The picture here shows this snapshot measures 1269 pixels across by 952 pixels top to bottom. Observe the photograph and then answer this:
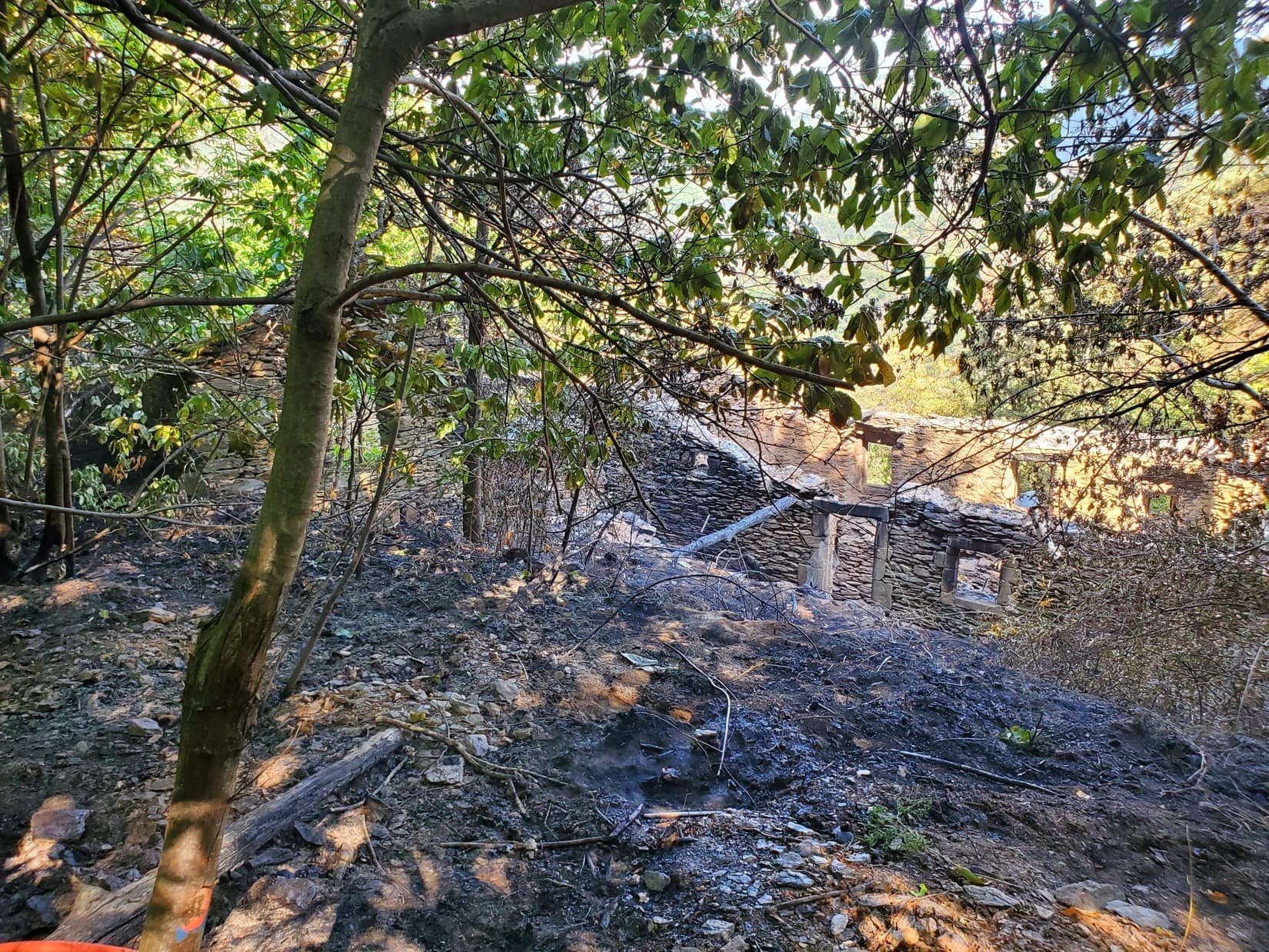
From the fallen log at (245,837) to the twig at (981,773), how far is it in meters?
2.65

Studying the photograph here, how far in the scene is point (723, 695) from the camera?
12.8 ft

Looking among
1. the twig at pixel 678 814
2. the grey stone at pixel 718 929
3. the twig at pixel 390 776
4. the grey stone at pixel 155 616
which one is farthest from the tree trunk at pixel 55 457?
the grey stone at pixel 718 929

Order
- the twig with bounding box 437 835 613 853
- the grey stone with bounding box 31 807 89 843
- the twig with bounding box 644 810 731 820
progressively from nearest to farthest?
1. the grey stone with bounding box 31 807 89 843
2. the twig with bounding box 437 835 613 853
3. the twig with bounding box 644 810 731 820

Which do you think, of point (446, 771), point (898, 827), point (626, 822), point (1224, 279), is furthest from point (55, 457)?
point (1224, 279)

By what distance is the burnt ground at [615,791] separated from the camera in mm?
2072

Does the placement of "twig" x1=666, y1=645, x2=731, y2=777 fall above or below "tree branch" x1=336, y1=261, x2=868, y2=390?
below

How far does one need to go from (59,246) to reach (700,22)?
3.58 m

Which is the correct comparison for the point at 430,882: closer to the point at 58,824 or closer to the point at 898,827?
the point at 58,824

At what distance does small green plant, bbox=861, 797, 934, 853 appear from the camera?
249 centimetres

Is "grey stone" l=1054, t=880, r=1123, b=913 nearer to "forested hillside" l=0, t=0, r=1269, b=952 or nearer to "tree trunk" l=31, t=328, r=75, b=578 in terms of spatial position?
"forested hillside" l=0, t=0, r=1269, b=952

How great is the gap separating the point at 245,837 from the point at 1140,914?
3.02 metres

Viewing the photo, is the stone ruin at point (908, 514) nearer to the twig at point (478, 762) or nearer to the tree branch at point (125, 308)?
the twig at point (478, 762)

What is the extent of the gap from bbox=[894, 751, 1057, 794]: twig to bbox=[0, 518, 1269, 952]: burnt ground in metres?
0.03

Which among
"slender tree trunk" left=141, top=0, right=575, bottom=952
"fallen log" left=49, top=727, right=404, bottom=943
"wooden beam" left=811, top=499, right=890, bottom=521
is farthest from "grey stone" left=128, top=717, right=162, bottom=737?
"wooden beam" left=811, top=499, right=890, bottom=521
